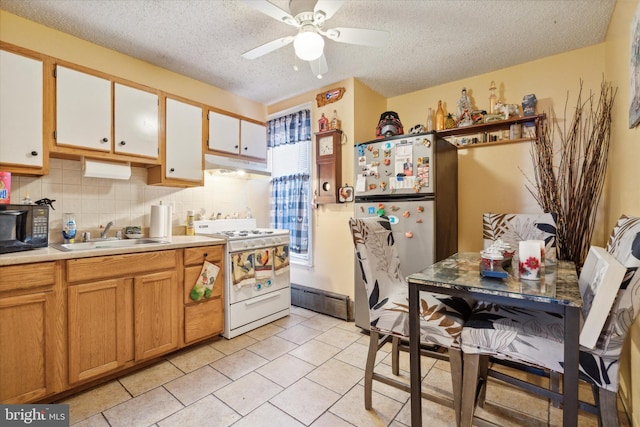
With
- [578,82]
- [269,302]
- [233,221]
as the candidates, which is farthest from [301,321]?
[578,82]

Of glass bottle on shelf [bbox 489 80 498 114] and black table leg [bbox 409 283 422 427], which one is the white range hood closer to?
black table leg [bbox 409 283 422 427]

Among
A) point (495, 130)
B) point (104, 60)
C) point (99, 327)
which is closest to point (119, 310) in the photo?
point (99, 327)

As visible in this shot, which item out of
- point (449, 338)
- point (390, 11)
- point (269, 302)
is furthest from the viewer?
point (269, 302)

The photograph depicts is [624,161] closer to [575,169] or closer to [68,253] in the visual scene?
[575,169]

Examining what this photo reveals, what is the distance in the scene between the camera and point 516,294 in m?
1.10

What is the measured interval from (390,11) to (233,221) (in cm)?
248

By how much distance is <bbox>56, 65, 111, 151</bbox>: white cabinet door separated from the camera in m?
2.03

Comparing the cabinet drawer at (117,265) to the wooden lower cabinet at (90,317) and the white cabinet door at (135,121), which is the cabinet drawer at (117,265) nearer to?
the wooden lower cabinet at (90,317)

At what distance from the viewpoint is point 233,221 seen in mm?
3285

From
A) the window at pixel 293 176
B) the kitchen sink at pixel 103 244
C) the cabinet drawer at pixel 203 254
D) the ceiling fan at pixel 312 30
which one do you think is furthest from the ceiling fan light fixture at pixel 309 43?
the kitchen sink at pixel 103 244

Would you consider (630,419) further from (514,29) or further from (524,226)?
(514,29)

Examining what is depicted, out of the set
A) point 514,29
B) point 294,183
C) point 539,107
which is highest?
point 514,29

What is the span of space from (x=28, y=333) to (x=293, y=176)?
262 centimetres

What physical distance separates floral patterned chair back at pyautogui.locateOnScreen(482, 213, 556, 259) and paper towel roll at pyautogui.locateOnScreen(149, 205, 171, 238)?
2.76 meters
